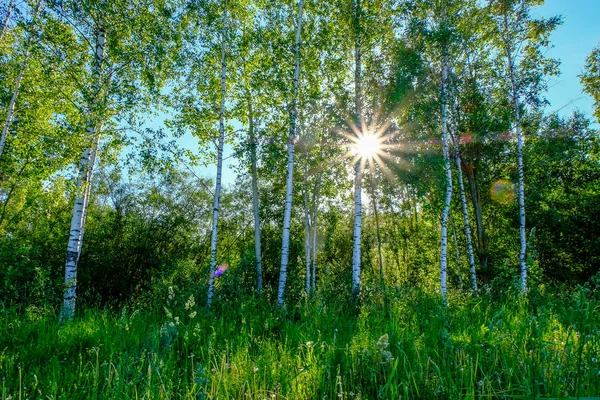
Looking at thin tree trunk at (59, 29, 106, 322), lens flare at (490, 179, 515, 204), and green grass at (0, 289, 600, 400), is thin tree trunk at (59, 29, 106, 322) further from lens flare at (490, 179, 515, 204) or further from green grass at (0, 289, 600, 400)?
lens flare at (490, 179, 515, 204)

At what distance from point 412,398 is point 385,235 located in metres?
22.8

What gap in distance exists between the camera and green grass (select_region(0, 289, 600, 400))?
2055mm

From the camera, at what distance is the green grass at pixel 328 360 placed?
6.74 feet

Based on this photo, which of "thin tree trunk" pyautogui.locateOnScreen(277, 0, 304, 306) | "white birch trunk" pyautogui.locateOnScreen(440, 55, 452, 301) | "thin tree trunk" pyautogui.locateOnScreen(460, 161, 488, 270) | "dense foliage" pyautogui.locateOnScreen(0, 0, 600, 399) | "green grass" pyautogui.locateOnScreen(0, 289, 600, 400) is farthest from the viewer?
"thin tree trunk" pyautogui.locateOnScreen(460, 161, 488, 270)

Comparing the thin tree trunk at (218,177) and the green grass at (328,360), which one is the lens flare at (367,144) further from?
the green grass at (328,360)

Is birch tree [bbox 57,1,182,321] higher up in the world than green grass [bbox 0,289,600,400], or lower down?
higher up

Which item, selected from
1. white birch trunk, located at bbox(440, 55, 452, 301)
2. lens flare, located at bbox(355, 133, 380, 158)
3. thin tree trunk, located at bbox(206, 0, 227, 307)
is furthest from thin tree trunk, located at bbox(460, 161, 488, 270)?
thin tree trunk, located at bbox(206, 0, 227, 307)

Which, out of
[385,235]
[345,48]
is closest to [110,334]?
[345,48]

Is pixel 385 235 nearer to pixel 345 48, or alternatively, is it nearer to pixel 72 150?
pixel 345 48

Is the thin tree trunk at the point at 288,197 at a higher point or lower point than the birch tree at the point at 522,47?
lower

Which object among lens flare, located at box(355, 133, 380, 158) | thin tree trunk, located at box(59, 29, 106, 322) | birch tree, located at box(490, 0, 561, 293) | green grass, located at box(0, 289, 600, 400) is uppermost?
birch tree, located at box(490, 0, 561, 293)

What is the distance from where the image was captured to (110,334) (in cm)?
448

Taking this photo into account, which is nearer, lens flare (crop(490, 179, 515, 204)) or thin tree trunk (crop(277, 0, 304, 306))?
thin tree trunk (crop(277, 0, 304, 306))

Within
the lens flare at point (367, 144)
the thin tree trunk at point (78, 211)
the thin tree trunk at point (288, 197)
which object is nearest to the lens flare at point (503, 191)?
the lens flare at point (367, 144)
